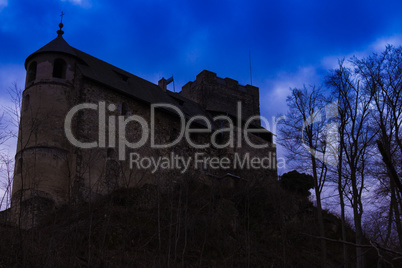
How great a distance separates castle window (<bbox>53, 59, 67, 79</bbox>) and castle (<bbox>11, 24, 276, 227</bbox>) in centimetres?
4

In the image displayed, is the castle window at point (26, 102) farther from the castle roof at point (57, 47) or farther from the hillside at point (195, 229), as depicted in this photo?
the hillside at point (195, 229)

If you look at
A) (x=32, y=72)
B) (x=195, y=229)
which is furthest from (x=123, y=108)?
(x=195, y=229)

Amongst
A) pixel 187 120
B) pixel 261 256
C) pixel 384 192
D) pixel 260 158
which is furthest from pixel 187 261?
pixel 260 158

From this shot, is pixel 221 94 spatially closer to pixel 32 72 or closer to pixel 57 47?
pixel 57 47

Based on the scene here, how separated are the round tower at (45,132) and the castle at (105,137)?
0.04m

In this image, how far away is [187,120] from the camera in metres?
24.8

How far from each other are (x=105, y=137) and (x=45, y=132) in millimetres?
2741

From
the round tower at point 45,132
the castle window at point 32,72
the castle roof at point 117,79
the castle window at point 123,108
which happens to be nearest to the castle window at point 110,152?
the round tower at point 45,132

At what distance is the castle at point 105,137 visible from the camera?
18.1 meters

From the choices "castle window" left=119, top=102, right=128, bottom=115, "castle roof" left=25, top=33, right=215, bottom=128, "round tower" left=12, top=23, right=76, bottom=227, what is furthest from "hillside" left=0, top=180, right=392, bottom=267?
"castle roof" left=25, top=33, right=215, bottom=128

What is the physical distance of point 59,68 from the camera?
20.6m

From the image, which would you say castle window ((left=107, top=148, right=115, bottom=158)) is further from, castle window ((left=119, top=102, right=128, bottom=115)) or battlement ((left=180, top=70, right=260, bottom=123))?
battlement ((left=180, top=70, right=260, bottom=123))

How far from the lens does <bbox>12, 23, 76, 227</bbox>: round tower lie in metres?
17.4

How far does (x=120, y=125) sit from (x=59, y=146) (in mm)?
3392
